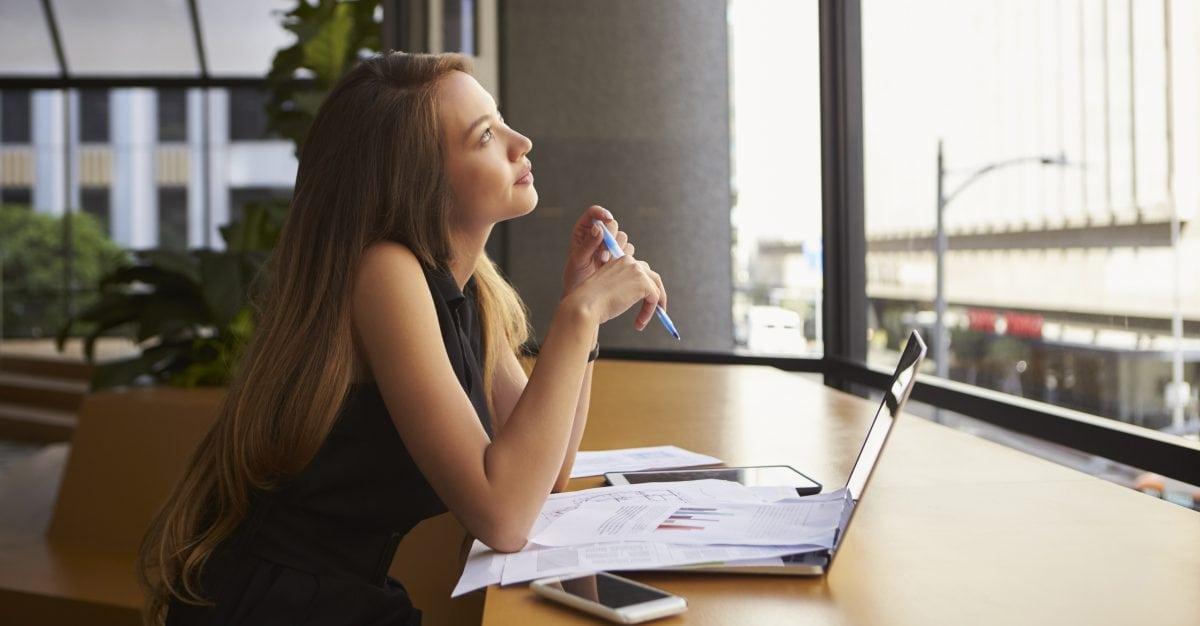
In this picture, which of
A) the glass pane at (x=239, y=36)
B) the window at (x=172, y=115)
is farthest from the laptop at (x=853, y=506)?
the window at (x=172, y=115)

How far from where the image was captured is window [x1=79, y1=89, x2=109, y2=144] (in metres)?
9.41

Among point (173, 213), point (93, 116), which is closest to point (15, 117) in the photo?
point (93, 116)

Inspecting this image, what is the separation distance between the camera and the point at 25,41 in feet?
29.5

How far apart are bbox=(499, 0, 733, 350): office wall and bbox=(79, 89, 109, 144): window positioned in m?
7.60

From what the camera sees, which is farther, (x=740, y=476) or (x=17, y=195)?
(x=17, y=195)

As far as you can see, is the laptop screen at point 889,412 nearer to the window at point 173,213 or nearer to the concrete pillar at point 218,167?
the concrete pillar at point 218,167

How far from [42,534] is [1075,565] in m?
2.87

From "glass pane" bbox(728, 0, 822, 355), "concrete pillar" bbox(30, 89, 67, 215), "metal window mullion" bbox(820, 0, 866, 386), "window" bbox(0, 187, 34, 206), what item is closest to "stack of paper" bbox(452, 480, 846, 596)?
"metal window mullion" bbox(820, 0, 866, 386)

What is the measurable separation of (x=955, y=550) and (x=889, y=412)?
13 centimetres

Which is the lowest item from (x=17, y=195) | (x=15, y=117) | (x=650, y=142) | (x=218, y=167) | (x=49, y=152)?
(x=650, y=142)

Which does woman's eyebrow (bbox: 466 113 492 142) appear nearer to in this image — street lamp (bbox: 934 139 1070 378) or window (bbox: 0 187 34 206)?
street lamp (bbox: 934 139 1070 378)

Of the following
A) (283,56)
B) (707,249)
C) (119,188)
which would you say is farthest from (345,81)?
(119,188)

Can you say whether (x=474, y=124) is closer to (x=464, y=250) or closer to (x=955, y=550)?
(x=464, y=250)

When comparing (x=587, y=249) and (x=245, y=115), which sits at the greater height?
(x=245, y=115)
